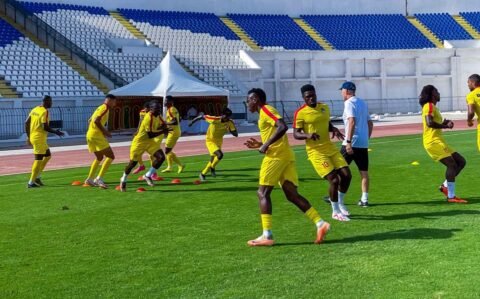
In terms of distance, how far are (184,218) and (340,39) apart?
4566cm

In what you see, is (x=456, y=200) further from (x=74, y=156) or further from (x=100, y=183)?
(x=74, y=156)

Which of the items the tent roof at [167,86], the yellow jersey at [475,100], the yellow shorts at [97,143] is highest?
the tent roof at [167,86]

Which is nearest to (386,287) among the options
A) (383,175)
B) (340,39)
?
(383,175)

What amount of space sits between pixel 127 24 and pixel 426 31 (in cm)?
2613

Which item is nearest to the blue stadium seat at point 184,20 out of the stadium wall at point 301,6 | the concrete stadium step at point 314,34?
the stadium wall at point 301,6

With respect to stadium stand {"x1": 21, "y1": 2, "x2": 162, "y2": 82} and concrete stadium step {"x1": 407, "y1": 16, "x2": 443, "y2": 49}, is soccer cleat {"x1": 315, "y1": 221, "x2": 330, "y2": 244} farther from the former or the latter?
concrete stadium step {"x1": 407, "y1": 16, "x2": 443, "y2": 49}

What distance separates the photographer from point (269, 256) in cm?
710

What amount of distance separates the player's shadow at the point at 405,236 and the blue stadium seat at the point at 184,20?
41.1 meters

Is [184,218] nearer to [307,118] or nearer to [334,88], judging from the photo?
[307,118]

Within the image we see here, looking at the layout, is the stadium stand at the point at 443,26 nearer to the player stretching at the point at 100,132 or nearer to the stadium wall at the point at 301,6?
the stadium wall at the point at 301,6

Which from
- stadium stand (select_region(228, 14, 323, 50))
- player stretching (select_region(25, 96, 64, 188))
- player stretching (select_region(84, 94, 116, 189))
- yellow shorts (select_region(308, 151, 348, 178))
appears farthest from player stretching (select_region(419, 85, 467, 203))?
stadium stand (select_region(228, 14, 323, 50))

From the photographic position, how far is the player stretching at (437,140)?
34.0 ft

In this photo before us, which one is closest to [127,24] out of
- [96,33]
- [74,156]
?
[96,33]

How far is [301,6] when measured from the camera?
56312 millimetres
